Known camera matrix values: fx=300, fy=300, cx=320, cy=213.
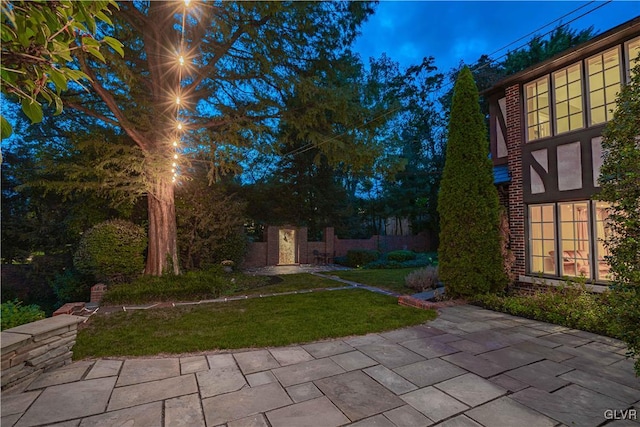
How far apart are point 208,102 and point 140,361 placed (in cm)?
790

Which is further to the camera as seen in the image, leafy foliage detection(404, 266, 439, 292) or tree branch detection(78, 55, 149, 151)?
leafy foliage detection(404, 266, 439, 292)

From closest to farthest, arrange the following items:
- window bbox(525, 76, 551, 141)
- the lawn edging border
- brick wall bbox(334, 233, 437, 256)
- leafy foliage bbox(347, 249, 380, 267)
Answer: the lawn edging border, window bbox(525, 76, 551, 141), leafy foliage bbox(347, 249, 380, 267), brick wall bbox(334, 233, 437, 256)

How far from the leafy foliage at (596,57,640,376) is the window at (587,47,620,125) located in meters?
3.74

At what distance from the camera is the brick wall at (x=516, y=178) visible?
6.51 m

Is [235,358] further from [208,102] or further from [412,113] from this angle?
[412,113]

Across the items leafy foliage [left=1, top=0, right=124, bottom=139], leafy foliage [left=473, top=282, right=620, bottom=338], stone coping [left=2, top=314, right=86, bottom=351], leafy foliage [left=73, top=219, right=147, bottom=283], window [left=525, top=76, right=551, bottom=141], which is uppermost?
window [left=525, top=76, right=551, bottom=141]

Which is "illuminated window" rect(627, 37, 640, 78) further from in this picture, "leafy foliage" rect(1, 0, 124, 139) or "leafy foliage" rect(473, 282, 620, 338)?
"leafy foliage" rect(1, 0, 124, 139)

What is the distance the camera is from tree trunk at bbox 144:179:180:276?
7.99 m

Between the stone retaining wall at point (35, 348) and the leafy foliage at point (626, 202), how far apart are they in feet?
17.9

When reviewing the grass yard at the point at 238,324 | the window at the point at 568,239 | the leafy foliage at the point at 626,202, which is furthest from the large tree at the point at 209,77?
the leafy foliage at the point at 626,202

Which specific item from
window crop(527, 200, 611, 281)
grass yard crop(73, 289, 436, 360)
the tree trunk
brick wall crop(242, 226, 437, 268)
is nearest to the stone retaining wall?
grass yard crop(73, 289, 436, 360)

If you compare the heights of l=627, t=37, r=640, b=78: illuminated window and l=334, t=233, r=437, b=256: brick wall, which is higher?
l=627, t=37, r=640, b=78: illuminated window

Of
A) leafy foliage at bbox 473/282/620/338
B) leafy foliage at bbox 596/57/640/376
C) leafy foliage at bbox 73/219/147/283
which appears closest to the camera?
leafy foliage at bbox 596/57/640/376

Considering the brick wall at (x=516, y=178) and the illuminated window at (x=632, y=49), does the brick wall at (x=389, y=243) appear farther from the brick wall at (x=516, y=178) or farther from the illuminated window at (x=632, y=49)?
the illuminated window at (x=632, y=49)
